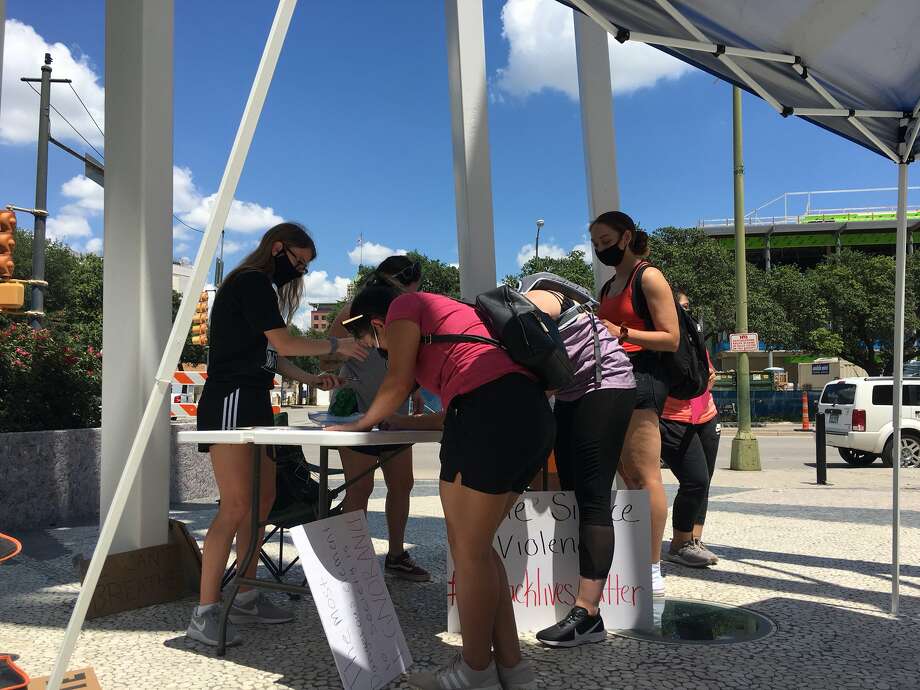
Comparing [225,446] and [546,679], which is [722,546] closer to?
[546,679]

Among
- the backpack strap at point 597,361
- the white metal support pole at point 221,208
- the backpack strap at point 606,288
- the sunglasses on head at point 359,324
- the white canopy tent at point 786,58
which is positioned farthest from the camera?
the backpack strap at point 606,288

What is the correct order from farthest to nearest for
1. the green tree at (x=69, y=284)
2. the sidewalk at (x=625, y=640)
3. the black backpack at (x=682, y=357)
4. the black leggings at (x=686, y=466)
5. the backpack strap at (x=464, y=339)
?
the green tree at (x=69, y=284) < the black leggings at (x=686, y=466) < the black backpack at (x=682, y=357) < the sidewalk at (x=625, y=640) < the backpack strap at (x=464, y=339)

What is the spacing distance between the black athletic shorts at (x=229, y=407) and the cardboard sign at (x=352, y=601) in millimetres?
645

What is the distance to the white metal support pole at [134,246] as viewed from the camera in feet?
12.1

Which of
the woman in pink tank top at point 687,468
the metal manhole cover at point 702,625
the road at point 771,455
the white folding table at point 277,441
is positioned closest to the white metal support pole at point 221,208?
the white folding table at point 277,441

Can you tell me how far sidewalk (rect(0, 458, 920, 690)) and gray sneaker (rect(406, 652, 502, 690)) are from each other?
32cm

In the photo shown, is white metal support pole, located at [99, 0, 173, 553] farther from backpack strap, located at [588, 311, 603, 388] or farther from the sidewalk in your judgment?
backpack strap, located at [588, 311, 603, 388]

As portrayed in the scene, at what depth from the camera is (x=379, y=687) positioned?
8.59ft

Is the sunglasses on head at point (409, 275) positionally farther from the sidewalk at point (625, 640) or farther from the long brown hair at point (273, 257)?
the sidewalk at point (625, 640)

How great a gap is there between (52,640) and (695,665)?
8.60ft

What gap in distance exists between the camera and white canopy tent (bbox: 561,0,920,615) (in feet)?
10.1

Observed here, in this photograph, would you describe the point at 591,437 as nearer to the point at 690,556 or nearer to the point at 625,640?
the point at 625,640

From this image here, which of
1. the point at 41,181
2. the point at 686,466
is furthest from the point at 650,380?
the point at 41,181

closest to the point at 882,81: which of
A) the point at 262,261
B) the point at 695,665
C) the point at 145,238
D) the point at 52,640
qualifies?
the point at 695,665
